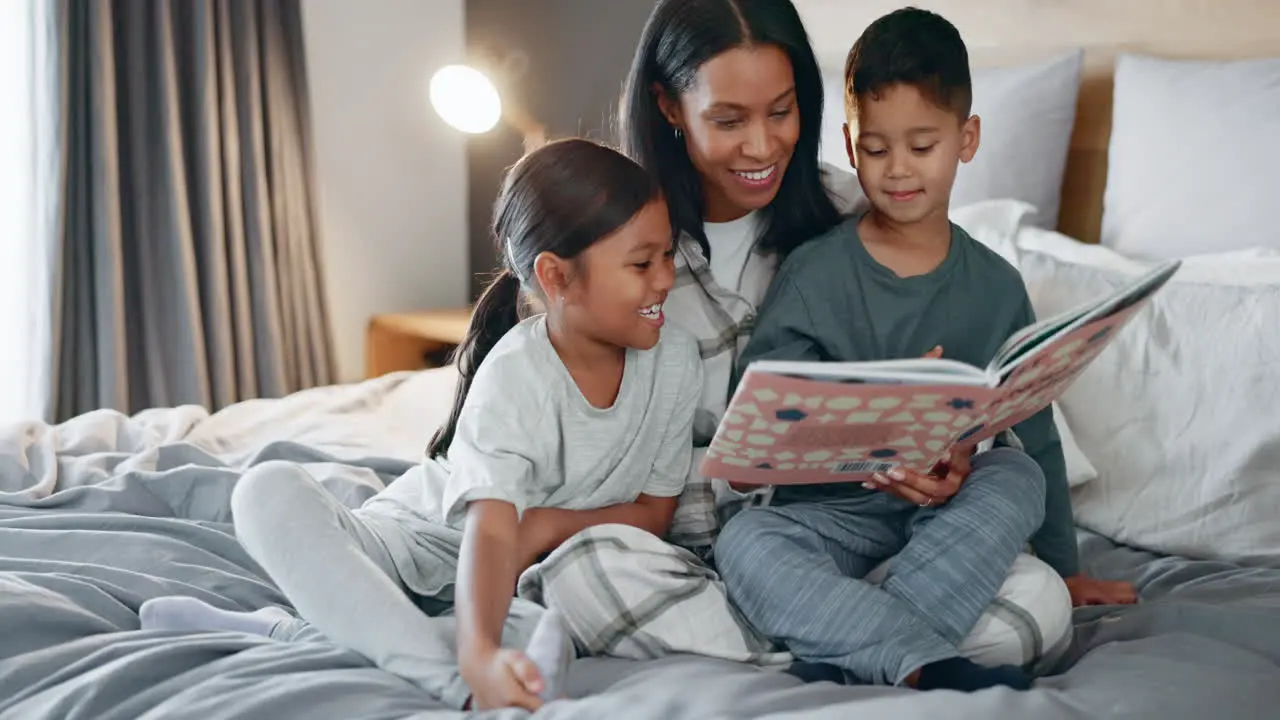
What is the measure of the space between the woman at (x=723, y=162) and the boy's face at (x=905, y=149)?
0.36 ft

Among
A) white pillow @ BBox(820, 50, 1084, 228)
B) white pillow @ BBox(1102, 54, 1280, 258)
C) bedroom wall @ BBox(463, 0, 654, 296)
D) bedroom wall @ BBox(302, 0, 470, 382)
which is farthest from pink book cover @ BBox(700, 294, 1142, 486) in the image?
bedroom wall @ BBox(302, 0, 470, 382)

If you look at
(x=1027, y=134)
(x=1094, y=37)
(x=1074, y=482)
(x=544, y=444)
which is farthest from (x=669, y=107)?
(x=1094, y=37)

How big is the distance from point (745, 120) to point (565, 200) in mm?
241

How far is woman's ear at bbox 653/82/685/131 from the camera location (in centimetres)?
151

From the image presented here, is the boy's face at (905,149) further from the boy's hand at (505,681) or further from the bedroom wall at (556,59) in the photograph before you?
the bedroom wall at (556,59)

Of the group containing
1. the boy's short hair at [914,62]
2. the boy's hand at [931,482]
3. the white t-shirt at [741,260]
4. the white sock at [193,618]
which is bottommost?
the white sock at [193,618]

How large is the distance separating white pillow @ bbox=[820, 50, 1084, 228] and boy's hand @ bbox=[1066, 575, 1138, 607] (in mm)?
869

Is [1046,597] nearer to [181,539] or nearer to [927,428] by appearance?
[927,428]

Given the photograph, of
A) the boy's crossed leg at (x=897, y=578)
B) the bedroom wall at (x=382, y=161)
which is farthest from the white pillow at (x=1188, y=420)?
the bedroom wall at (x=382, y=161)

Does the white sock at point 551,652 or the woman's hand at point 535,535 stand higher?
the woman's hand at point 535,535

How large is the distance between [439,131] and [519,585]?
2.34 m

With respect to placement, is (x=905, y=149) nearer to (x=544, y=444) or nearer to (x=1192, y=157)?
(x=544, y=444)

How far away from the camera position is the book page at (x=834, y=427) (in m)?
1.07

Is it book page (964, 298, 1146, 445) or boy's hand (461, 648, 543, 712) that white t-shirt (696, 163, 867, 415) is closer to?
book page (964, 298, 1146, 445)
